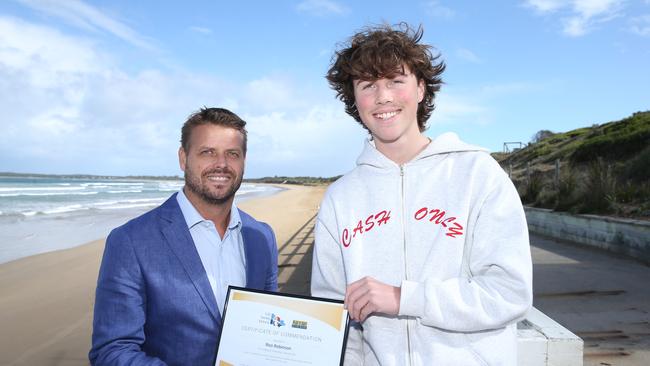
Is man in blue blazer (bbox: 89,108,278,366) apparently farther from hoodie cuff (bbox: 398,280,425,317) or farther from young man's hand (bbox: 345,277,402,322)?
hoodie cuff (bbox: 398,280,425,317)

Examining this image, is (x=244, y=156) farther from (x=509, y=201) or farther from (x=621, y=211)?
(x=621, y=211)

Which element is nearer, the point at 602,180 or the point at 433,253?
the point at 433,253

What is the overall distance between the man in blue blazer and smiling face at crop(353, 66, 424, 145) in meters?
0.84

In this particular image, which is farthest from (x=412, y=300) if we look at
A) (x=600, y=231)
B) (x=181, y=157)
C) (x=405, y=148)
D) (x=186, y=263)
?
(x=600, y=231)

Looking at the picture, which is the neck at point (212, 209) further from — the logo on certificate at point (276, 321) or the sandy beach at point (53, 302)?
the sandy beach at point (53, 302)

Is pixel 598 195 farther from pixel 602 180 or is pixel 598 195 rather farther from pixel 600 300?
pixel 600 300

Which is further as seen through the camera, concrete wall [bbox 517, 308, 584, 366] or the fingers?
concrete wall [bbox 517, 308, 584, 366]

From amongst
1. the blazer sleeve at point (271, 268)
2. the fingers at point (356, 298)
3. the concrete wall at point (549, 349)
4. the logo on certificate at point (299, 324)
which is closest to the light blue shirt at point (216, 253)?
the blazer sleeve at point (271, 268)

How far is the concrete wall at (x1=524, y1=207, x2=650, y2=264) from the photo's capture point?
8125 mm

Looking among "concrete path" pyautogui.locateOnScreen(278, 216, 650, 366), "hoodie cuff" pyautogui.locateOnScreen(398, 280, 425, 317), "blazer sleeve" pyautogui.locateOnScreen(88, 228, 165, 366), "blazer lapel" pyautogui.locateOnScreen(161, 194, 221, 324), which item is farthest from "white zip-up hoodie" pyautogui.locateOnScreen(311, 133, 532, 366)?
"concrete path" pyautogui.locateOnScreen(278, 216, 650, 366)

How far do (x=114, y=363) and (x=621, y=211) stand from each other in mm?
11118

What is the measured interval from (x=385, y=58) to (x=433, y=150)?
1.33 feet

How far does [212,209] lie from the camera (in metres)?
2.38

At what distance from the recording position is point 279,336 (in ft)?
6.31
